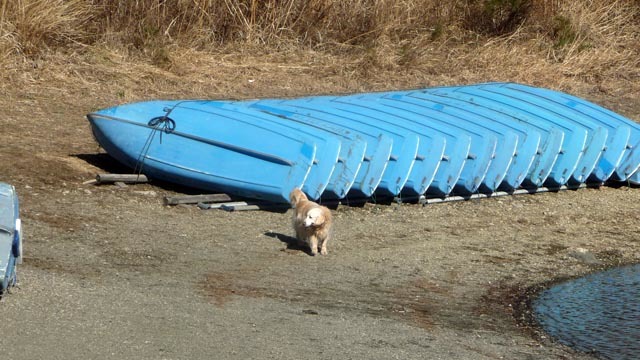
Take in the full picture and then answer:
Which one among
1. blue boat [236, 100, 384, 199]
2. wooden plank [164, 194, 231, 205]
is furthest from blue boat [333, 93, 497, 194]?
wooden plank [164, 194, 231, 205]

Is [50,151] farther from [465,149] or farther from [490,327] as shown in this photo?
[490,327]

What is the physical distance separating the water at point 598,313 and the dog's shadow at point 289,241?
193 cm

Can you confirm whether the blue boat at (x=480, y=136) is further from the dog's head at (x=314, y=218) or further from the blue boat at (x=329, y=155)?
the dog's head at (x=314, y=218)

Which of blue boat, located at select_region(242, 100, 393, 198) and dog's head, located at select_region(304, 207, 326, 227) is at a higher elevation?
dog's head, located at select_region(304, 207, 326, 227)

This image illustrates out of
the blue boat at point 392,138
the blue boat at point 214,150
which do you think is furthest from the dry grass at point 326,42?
the blue boat at point 392,138

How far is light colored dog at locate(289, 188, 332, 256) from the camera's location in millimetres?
8836

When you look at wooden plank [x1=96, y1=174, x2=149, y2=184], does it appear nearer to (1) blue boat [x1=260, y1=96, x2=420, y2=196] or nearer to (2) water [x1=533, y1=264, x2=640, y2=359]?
(1) blue boat [x1=260, y1=96, x2=420, y2=196]

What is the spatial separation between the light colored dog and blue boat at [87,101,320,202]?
1114 mm

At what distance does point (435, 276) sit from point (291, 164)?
6.87ft

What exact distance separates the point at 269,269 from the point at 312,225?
1.67 feet

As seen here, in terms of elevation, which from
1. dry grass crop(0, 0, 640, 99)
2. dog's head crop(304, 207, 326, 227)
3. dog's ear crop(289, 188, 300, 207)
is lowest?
dry grass crop(0, 0, 640, 99)

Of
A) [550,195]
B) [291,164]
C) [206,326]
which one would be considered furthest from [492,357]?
[550,195]

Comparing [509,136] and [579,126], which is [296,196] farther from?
[579,126]

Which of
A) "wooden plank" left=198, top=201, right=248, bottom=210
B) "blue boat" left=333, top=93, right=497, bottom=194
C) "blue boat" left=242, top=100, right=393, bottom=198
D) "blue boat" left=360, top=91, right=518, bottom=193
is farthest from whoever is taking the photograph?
"blue boat" left=360, top=91, right=518, bottom=193
